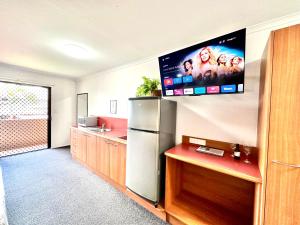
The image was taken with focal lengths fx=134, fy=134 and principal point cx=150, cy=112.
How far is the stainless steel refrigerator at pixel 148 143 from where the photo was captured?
1.77 metres

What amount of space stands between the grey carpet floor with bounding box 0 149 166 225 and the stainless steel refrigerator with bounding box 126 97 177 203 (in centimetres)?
35

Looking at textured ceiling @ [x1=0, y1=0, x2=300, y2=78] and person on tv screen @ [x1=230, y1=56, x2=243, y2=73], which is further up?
textured ceiling @ [x1=0, y1=0, x2=300, y2=78]

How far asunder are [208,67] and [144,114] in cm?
100

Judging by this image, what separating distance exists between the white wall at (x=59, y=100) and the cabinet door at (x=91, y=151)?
2.21m

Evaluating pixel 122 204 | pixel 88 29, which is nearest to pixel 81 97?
pixel 88 29

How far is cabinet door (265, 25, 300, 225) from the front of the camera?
3.16ft

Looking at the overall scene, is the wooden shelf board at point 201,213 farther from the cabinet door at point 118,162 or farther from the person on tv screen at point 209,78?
the person on tv screen at point 209,78

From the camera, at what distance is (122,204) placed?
2.03 m

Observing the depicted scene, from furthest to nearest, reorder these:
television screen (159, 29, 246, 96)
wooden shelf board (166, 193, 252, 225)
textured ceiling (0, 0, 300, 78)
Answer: wooden shelf board (166, 193, 252, 225), television screen (159, 29, 246, 96), textured ceiling (0, 0, 300, 78)

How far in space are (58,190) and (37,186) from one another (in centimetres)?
44

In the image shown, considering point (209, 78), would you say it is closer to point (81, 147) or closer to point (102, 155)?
point (102, 155)

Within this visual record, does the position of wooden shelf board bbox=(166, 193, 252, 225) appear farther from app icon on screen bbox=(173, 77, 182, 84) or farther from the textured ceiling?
the textured ceiling

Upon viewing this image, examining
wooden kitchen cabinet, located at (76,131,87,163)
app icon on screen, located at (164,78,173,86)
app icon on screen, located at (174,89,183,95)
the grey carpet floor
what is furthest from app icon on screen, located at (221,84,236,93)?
wooden kitchen cabinet, located at (76,131,87,163)

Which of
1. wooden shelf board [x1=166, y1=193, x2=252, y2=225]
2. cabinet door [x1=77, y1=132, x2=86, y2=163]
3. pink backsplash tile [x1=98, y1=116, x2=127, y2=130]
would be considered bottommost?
wooden shelf board [x1=166, y1=193, x2=252, y2=225]
